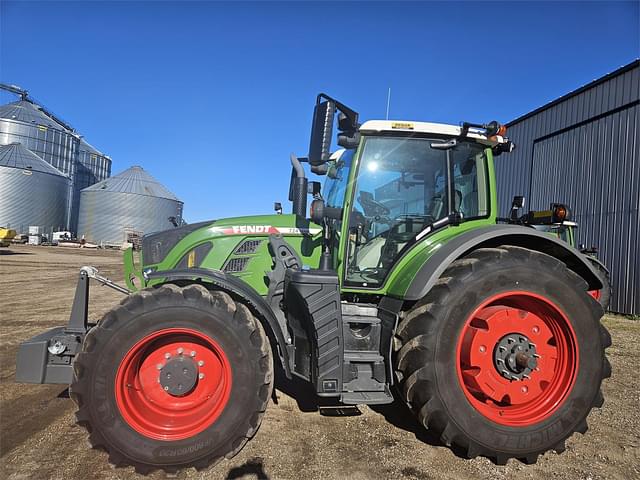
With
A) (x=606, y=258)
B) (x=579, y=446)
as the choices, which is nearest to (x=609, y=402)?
(x=579, y=446)

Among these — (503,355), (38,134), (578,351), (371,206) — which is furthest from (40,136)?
(578,351)

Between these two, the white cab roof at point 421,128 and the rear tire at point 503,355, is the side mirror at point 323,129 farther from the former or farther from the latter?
the rear tire at point 503,355

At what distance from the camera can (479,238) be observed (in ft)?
9.39

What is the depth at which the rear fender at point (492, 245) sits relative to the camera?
2.75 meters

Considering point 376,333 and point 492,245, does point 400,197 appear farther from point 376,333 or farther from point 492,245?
point 376,333

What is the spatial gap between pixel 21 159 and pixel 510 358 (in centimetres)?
4213

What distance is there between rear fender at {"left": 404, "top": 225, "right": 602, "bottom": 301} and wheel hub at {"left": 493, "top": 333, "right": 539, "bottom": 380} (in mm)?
707

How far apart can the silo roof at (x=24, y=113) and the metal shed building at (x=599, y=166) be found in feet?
147

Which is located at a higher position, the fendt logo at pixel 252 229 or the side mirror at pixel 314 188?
the side mirror at pixel 314 188

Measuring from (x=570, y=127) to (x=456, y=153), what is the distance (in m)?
10.0

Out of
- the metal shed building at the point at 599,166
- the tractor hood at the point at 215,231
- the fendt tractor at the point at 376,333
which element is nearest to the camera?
the fendt tractor at the point at 376,333

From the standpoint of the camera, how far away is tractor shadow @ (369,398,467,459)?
9.44ft

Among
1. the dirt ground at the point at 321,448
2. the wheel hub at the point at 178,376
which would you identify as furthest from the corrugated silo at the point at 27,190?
the wheel hub at the point at 178,376

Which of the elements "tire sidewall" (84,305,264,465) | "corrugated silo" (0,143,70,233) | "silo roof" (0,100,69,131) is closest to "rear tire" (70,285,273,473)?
"tire sidewall" (84,305,264,465)
